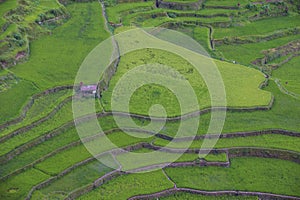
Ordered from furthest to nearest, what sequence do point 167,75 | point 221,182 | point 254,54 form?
point 254,54
point 167,75
point 221,182

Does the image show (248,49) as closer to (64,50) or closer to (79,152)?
(64,50)

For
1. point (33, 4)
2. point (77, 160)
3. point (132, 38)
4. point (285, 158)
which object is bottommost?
point (285, 158)

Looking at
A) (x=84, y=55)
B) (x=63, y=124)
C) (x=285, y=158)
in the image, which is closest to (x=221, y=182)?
(x=285, y=158)

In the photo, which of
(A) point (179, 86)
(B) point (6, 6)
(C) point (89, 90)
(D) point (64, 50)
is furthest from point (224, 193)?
(B) point (6, 6)

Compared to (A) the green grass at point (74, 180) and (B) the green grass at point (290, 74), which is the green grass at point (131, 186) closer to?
(A) the green grass at point (74, 180)

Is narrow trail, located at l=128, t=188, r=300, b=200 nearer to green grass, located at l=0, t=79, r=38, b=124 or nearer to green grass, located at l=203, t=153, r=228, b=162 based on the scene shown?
green grass, located at l=203, t=153, r=228, b=162

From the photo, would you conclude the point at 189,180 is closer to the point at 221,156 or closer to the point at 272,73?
the point at 221,156

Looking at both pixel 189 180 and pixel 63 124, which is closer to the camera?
pixel 189 180
